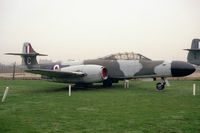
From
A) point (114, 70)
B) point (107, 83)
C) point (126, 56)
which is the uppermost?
point (126, 56)

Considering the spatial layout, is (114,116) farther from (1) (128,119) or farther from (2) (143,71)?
(2) (143,71)

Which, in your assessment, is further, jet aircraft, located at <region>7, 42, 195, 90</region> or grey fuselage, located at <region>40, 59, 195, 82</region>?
jet aircraft, located at <region>7, 42, 195, 90</region>

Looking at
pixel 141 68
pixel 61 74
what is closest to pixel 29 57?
pixel 61 74

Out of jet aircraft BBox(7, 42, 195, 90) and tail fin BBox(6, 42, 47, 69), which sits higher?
tail fin BBox(6, 42, 47, 69)

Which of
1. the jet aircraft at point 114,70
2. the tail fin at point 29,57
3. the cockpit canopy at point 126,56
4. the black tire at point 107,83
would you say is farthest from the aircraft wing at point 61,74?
the tail fin at point 29,57

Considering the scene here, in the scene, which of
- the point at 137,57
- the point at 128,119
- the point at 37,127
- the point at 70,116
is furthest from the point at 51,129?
the point at 137,57

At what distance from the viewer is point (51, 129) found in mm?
4379

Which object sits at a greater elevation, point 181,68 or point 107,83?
point 181,68

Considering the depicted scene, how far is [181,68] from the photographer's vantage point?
435 inches

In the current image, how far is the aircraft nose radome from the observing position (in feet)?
35.9

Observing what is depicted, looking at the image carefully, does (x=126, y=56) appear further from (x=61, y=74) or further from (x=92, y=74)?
(x=61, y=74)

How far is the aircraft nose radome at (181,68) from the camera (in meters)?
10.9

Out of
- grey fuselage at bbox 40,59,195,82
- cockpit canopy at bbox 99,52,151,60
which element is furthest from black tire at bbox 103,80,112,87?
cockpit canopy at bbox 99,52,151,60

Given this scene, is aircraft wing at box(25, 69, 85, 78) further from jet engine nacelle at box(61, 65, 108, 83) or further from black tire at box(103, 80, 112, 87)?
black tire at box(103, 80, 112, 87)
